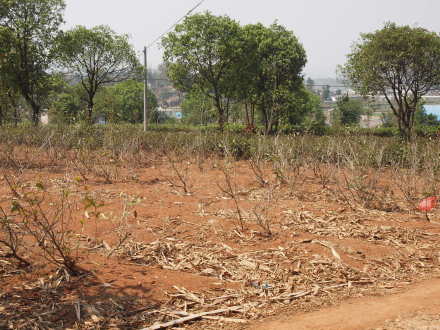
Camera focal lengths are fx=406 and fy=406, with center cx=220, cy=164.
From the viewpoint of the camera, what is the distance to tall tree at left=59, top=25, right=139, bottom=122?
78.8ft

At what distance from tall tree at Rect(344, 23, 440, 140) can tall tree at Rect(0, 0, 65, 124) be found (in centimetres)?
1611

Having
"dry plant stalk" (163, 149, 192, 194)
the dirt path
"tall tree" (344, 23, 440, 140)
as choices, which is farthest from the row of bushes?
"tall tree" (344, 23, 440, 140)

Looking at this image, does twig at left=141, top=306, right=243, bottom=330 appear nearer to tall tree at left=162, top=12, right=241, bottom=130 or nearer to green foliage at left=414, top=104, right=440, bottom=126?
tall tree at left=162, top=12, right=241, bottom=130

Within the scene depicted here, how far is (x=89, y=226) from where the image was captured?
4.84m

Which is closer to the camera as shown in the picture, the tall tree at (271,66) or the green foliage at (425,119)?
the tall tree at (271,66)

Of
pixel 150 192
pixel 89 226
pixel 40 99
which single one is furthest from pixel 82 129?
pixel 40 99

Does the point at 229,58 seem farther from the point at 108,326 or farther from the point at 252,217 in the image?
the point at 108,326

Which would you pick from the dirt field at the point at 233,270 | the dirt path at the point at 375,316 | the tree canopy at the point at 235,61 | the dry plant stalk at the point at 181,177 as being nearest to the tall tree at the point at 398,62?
the tree canopy at the point at 235,61

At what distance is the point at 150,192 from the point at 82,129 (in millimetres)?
6515

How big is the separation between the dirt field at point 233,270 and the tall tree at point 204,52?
605 inches

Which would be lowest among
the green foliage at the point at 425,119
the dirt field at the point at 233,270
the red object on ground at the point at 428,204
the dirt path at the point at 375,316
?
the dirt path at the point at 375,316

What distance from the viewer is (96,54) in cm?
2519

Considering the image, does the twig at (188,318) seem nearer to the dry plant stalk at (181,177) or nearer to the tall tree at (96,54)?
the dry plant stalk at (181,177)

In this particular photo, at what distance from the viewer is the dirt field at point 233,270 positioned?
3027 millimetres
